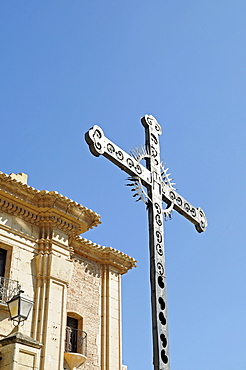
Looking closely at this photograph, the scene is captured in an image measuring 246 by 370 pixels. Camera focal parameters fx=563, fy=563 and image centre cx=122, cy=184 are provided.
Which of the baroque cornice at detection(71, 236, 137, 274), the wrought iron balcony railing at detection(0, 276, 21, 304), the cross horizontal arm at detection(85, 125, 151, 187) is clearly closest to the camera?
the cross horizontal arm at detection(85, 125, 151, 187)

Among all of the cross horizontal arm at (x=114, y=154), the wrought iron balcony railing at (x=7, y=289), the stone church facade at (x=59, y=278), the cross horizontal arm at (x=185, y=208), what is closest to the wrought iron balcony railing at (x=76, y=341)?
the stone church facade at (x=59, y=278)

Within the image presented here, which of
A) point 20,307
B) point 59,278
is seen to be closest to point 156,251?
point 20,307

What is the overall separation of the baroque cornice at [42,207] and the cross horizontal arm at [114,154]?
784 centimetres

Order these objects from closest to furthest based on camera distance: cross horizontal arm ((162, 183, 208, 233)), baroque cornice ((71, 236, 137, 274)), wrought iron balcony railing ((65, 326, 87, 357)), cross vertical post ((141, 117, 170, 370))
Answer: cross vertical post ((141, 117, 170, 370))
cross horizontal arm ((162, 183, 208, 233))
wrought iron balcony railing ((65, 326, 87, 357))
baroque cornice ((71, 236, 137, 274))

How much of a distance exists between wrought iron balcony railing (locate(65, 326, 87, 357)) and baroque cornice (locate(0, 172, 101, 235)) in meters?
2.93

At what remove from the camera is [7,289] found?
47.1ft

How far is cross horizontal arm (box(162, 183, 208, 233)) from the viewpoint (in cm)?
845

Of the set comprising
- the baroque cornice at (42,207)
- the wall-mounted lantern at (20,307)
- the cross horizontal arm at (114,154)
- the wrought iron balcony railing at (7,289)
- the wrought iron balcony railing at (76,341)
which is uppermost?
the baroque cornice at (42,207)

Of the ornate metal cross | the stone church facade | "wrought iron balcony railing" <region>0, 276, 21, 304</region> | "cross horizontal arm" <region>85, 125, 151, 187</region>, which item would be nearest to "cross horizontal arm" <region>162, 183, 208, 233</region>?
the ornate metal cross

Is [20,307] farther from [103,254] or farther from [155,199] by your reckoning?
[103,254]

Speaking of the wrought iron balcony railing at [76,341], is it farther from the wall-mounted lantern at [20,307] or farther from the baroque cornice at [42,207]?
the wall-mounted lantern at [20,307]

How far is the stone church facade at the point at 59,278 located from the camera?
14.8 meters

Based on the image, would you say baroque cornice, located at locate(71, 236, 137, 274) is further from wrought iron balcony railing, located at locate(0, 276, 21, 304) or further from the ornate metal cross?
the ornate metal cross

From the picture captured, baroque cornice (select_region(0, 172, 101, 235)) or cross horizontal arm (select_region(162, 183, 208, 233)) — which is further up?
baroque cornice (select_region(0, 172, 101, 235))
